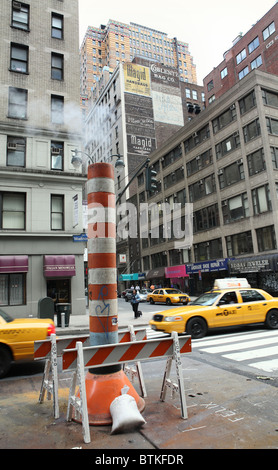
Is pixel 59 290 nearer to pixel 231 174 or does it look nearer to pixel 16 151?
pixel 16 151

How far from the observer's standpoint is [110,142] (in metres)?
62.5

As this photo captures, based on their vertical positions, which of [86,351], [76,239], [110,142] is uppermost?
[110,142]

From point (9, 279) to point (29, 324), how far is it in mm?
11570

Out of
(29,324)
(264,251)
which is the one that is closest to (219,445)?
(29,324)

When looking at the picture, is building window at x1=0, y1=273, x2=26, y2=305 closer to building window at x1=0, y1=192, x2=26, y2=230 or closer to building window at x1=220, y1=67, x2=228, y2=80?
building window at x1=0, y1=192, x2=26, y2=230

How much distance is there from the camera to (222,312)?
9516mm

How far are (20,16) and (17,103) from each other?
5747 mm

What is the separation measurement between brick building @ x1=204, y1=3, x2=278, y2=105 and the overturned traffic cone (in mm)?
43950

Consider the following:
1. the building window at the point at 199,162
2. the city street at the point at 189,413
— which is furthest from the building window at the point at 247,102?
the city street at the point at 189,413

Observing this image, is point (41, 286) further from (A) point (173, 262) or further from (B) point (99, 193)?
(A) point (173, 262)

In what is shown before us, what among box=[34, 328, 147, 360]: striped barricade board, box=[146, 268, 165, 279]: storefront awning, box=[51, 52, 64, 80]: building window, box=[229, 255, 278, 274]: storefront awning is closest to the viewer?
box=[34, 328, 147, 360]: striped barricade board

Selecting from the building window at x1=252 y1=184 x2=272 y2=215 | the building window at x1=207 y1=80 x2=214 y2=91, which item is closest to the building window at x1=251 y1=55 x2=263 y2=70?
the building window at x1=207 y1=80 x2=214 y2=91

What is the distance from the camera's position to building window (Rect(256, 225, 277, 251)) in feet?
92.6

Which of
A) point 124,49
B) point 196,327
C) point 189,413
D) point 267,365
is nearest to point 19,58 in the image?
point 196,327
